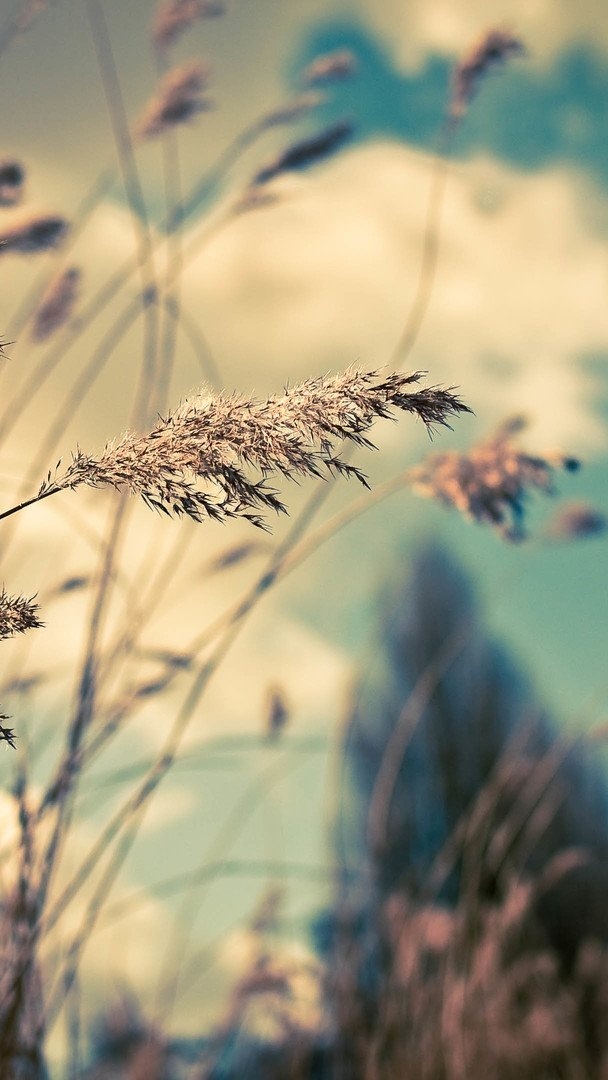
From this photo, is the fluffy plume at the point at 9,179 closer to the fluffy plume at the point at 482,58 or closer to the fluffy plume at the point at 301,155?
the fluffy plume at the point at 301,155

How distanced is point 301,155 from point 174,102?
0.31 meters

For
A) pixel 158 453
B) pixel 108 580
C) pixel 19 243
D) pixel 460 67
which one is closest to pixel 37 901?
pixel 108 580

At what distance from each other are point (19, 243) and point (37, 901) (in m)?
0.85

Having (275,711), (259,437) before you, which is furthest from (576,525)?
(259,437)

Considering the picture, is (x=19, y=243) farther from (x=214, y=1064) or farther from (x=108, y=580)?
(x=214, y=1064)

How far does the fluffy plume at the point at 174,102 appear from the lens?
172 centimetres

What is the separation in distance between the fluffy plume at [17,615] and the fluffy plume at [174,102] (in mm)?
1485

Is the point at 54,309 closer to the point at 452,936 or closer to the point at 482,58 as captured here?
the point at 482,58

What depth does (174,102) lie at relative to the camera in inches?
68.7

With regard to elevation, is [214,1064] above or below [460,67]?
below

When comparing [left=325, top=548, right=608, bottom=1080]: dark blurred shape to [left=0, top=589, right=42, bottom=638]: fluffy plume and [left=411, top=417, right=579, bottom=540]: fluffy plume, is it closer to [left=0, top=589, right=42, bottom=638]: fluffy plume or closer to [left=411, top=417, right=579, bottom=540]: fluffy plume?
[left=411, top=417, right=579, bottom=540]: fluffy plume

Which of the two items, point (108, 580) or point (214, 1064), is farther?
point (214, 1064)

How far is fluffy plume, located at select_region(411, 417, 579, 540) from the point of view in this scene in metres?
1.19

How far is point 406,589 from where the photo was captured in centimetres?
1348
